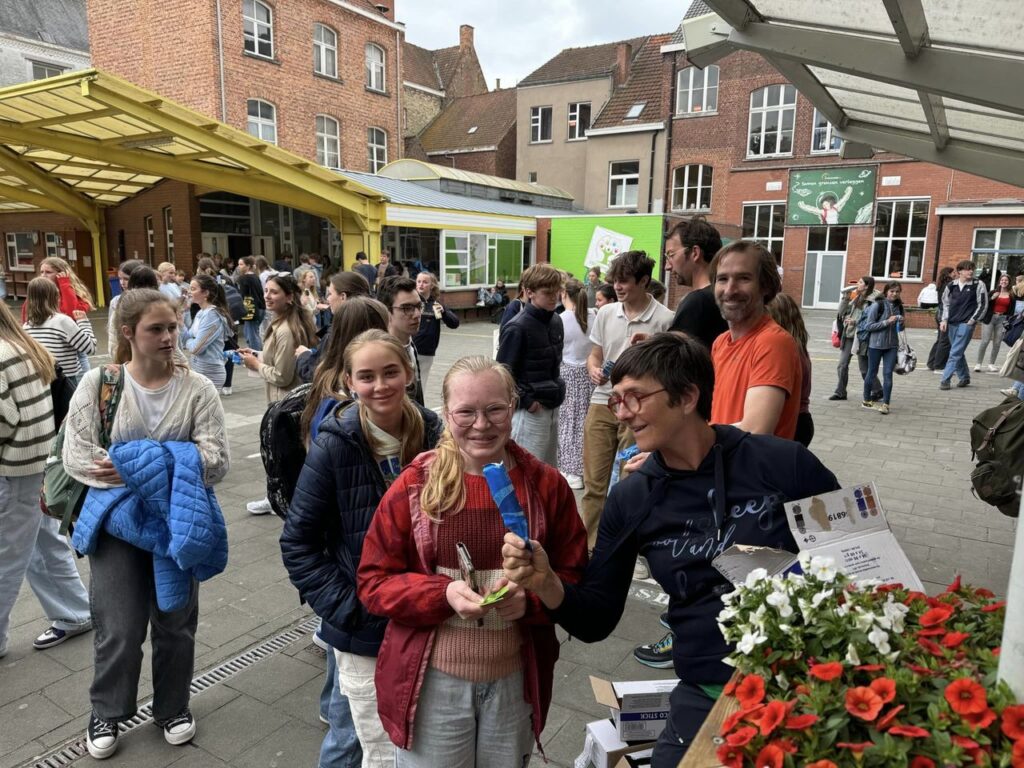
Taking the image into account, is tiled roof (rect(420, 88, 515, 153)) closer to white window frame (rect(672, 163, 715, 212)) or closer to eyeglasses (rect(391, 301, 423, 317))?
white window frame (rect(672, 163, 715, 212))

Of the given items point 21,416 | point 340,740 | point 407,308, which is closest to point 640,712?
point 340,740

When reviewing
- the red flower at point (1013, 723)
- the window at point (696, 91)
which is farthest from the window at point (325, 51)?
the red flower at point (1013, 723)

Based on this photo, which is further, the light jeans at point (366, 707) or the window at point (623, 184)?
the window at point (623, 184)

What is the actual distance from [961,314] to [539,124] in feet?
92.8

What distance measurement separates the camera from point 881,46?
287 cm

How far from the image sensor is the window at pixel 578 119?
34.9 metres

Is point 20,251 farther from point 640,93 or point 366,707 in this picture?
point 366,707

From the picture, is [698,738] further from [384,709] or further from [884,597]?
[384,709]

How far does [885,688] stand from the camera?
113 centimetres

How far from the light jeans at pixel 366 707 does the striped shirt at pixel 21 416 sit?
2.21m

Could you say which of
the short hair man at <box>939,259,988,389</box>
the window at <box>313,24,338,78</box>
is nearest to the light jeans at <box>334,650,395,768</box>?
the short hair man at <box>939,259,988,389</box>

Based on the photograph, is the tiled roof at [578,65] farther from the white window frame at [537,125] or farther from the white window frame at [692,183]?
the white window frame at [692,183]

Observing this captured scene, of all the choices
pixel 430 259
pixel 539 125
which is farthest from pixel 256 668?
pixel 539 125

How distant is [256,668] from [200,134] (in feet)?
41.5
